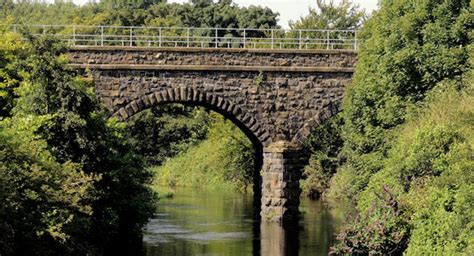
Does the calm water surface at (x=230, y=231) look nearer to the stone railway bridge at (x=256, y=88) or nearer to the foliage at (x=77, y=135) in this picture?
the stone railway bridge at (x=256, y=88)

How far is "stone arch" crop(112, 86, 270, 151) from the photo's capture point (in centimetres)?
4078

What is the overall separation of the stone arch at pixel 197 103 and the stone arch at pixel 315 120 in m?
1.22

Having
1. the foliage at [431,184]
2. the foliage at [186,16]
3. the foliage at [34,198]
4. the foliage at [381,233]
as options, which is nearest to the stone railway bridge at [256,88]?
the foliage at [431,184]

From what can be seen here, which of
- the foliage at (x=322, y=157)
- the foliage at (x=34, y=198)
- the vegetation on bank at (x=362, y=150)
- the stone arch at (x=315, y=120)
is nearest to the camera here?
the foliage at (x=34, y=198)

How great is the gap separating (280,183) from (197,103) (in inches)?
182

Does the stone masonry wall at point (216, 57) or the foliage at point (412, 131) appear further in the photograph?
the stone masonry wall at point (216, 57)

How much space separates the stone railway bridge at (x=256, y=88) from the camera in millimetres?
40625

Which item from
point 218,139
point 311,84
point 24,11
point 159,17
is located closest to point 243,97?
point 311,84

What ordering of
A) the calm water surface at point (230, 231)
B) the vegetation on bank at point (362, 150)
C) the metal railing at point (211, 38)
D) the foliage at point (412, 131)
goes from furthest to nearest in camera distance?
the metal railing at point (211, 38), the calm water surface at point (230, 231), the foliage at point (412, 131), the vegetation on bank at point (362, 150)

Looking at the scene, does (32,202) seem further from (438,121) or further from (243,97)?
(243,97)

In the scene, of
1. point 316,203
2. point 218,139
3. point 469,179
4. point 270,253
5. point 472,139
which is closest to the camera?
point 469,179

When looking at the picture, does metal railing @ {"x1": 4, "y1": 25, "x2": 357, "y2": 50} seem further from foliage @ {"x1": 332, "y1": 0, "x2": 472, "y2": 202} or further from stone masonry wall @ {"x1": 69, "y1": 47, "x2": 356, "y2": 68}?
foliage @ {"x1": 332, "y1": 0, "x2": 472, "y2": 202}

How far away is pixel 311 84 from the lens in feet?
139

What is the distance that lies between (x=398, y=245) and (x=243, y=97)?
15867mm
